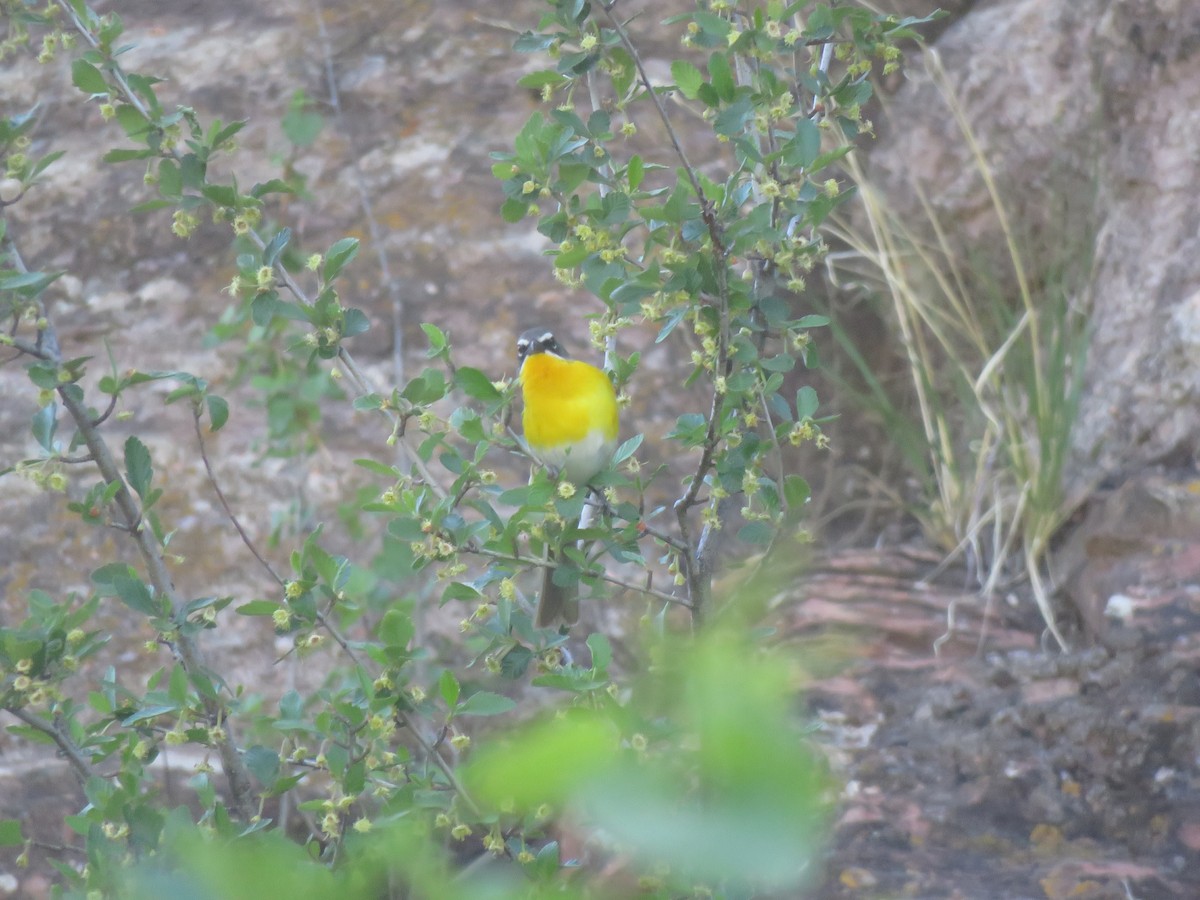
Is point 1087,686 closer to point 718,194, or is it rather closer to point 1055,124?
point 718,194

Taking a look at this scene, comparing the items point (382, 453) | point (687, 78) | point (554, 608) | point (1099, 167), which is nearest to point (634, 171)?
point (687, 78)

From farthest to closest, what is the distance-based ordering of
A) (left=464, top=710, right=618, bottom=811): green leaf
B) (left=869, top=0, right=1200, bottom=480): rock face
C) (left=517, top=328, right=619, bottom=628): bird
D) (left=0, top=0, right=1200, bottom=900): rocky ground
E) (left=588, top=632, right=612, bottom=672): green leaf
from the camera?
(left=869, top=0, right=1200, bottom=480): rock face, (left=517, top=328, right=619, bottom=628): bird, (left=0, top=0, right=1200, bottom=900): rocky ground, (left=588, top=632, right=612, bottom=672): green leaf, (left=464, top=710, right=618, bottom=811): green leaf

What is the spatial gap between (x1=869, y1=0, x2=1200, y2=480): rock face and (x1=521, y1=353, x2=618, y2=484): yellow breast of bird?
1.72 metres

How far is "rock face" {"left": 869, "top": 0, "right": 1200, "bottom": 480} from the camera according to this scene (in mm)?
3709

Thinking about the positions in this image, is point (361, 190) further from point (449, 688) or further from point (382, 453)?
point (449, 688)

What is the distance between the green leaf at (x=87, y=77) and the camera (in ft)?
5.55

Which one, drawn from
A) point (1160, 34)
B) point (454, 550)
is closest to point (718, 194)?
point (454, 550)

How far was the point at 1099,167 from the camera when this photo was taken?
425cm

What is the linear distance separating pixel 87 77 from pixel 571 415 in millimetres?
1406

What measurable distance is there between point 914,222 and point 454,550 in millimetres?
3495

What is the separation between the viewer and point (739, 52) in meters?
1.73

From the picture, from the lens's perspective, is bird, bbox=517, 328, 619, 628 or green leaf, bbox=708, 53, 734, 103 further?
bird, bbox=517, 328, 619, 628

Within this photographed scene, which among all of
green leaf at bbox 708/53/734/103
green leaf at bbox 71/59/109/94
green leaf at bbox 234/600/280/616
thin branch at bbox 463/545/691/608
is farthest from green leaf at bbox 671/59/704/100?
green leaf at bbox 234/600/280/616

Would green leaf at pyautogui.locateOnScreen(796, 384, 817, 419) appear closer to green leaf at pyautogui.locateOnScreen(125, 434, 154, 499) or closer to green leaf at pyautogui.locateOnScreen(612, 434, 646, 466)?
green leaf at pyautogui.locateOnScreen(612, 434, 646, 466)
